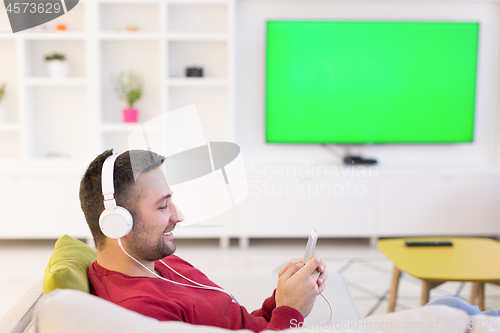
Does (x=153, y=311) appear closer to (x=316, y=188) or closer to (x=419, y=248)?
(x=419, y=248)

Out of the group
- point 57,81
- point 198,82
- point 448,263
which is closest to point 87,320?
point 448,263

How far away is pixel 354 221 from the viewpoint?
142 inches

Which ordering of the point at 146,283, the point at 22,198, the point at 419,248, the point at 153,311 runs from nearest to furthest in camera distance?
the point at 153,311 < the point at 146,283 < the point at 419,248 < the point at 22,198

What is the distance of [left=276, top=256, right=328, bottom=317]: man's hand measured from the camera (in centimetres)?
110

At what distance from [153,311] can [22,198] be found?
2900 mm

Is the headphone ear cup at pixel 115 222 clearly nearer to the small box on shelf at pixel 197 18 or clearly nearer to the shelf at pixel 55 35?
the shelf at pixel 55 35

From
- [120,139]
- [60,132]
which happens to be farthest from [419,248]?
[60,132]

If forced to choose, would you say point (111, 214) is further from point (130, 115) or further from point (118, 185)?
point (130, 115)

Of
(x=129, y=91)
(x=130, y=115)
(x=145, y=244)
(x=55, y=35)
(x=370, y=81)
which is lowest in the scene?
(x=145, y=244)

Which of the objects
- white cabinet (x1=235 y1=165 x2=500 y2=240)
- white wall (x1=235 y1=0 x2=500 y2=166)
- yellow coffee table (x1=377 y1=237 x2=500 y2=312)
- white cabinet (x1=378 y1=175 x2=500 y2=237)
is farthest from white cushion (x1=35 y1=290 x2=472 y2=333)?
white wall (x1=235 y1=0 x2=500 y2=166)

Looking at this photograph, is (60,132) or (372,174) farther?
(60,132)

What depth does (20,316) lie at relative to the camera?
3.39 ft

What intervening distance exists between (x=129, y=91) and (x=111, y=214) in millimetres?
2811

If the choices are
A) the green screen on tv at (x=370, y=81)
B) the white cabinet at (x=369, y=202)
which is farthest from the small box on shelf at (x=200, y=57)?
→ the white cabinet at (x=369, y=202)
